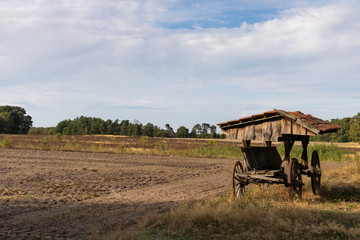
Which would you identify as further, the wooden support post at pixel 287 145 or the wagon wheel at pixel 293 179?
the wooden support post at pixel 287 145

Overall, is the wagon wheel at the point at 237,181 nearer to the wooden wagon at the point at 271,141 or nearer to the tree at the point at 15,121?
the wooden wagon at the point at 271,141

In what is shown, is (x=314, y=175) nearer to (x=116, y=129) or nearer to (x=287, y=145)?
(x=287, y=145)

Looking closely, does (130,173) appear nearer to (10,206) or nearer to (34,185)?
(34,185)

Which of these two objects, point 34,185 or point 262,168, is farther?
point 34,185

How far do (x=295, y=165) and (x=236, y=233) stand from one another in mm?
4460

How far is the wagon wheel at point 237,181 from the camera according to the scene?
36.2 ft

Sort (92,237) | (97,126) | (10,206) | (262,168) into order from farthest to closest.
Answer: (97,126), (262,168), (10,206), (92,237)

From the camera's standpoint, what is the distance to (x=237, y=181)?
37.5 ft

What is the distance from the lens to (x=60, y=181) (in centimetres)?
1469

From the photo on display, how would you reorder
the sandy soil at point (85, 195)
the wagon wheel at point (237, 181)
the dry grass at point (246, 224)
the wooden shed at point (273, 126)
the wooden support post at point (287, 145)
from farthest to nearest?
the wagon wheel at point (237, 181) < the wooden support post at point (287, 145) < the wooden shed at point (273, 126) < the sandy soil at point (85, 195) < the dry grass at point (246, 224)

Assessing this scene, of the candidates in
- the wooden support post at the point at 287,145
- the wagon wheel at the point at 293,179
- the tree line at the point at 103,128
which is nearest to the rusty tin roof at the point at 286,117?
the wooden support post at the point at 287,145

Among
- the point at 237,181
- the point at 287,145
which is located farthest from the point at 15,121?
the point at 287,145

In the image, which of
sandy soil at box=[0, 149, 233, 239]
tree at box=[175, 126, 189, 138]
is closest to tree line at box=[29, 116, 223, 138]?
tree at box=[175, 126, 189, 138]

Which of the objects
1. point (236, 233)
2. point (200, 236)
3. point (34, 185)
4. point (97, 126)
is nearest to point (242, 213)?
point (236, 233)
